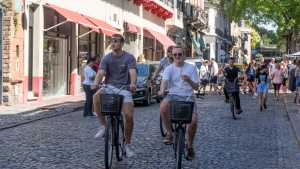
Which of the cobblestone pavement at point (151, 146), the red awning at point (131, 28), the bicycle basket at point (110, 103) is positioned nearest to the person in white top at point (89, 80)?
the cobblestone pavement at point (151, 146)

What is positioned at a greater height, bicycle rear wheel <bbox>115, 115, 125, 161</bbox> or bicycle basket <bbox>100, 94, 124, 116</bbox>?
bicycle basket <bbox>100, 94, 124, 116</bbox>

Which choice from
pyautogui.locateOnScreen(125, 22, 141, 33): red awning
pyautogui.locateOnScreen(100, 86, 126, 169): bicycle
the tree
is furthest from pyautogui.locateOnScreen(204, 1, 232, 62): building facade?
pyautogui.locateOnScreen(100, 86, 126, 169): bicycle

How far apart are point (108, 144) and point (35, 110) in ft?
38.7

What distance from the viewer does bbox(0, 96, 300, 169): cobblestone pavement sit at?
33.8ft

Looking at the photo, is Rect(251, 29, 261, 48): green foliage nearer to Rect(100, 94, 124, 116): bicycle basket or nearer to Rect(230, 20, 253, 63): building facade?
Rect(230, 20, 253, 63): building facade

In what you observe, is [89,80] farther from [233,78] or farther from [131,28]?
[131,28]

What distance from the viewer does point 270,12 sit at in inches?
1831

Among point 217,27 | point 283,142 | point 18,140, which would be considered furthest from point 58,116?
point 217,27

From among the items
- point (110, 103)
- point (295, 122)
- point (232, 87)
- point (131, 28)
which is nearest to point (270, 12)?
point (131, 28)

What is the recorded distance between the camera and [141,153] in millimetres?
11359

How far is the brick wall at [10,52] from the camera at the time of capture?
22969 mm

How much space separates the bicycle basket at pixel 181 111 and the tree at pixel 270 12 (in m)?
35.2

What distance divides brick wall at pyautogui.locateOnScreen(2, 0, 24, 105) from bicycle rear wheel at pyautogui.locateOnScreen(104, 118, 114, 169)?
13814 millimetres

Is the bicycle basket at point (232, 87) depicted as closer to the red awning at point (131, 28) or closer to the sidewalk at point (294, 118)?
the sidewalk at point (294, 118)
